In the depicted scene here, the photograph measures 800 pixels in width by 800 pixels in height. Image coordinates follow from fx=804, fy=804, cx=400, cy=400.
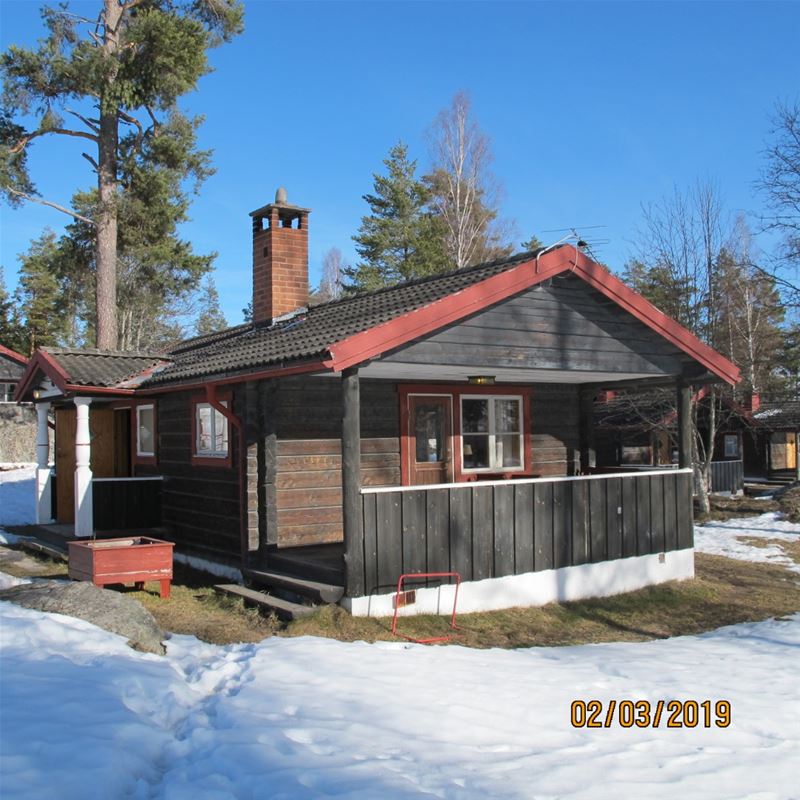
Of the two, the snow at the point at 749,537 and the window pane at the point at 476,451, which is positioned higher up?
the window pane at the point at 476,451

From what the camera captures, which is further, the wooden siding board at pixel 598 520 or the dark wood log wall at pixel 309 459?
the wooden siding board at pixel 598 520

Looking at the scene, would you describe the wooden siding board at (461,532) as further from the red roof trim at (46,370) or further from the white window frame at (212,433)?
the red roof trim at (46,370)

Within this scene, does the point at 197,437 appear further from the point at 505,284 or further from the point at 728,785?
the point at 728,785

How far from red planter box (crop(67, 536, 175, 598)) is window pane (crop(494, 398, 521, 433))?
5397 millimetres

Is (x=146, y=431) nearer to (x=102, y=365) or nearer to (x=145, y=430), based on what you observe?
(x=145, y=430)

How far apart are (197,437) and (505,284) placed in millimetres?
4972

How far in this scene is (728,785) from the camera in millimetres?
4477

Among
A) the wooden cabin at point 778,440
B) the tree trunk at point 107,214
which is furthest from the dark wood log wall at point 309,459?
the wooden cabin at point 778,440

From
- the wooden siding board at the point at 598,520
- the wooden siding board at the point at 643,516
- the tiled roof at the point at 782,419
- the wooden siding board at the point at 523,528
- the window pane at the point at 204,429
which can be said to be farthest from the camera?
the tiled roof at the point at 782,419

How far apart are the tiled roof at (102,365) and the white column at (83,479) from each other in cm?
38

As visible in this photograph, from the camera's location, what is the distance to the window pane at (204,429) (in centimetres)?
1118

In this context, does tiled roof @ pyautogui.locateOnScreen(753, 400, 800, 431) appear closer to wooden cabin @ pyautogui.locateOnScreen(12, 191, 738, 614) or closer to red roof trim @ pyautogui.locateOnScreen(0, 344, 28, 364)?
wooden cabin @ pyautogui.locateOnScreen(12, 191, 738, 614)

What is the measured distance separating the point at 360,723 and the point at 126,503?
8231 millimetres

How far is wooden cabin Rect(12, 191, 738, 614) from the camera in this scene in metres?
8.62
